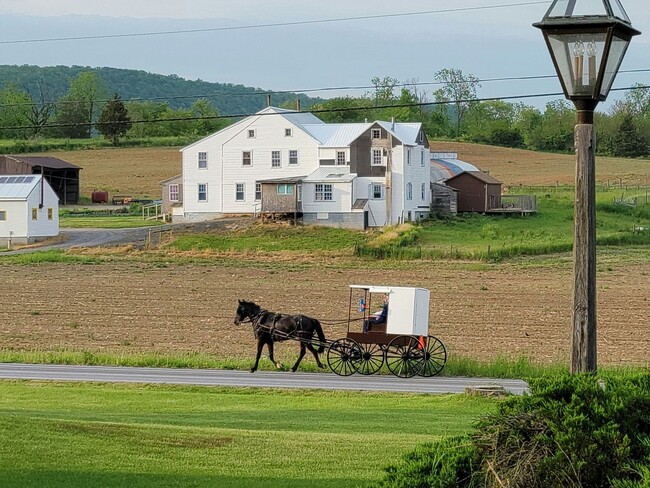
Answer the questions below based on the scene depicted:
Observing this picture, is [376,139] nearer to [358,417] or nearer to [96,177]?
[96,177]

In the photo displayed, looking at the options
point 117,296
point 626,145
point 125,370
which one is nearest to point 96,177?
point 626,145

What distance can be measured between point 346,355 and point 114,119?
10249 cm

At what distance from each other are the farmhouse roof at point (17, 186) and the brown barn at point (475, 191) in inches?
1104

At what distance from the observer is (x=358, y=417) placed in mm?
19094

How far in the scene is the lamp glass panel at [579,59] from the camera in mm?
8477

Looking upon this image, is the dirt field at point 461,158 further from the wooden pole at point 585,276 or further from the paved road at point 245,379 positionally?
the wooden pole at point 585,276

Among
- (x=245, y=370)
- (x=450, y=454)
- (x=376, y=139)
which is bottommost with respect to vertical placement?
(x=245, y=370)

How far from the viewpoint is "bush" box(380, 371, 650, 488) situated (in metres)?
6.75

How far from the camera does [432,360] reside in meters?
29.7

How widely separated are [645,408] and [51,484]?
6.07m

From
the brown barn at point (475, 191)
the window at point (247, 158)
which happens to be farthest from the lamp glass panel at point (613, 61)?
the brown barn at point (475, 191)

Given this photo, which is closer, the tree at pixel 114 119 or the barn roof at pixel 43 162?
the barn roof at pixel 43 162

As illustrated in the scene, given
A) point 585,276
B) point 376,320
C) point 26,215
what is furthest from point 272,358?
point 26,215

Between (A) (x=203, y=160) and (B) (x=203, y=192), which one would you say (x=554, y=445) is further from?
(A) (x=203, y=160)
